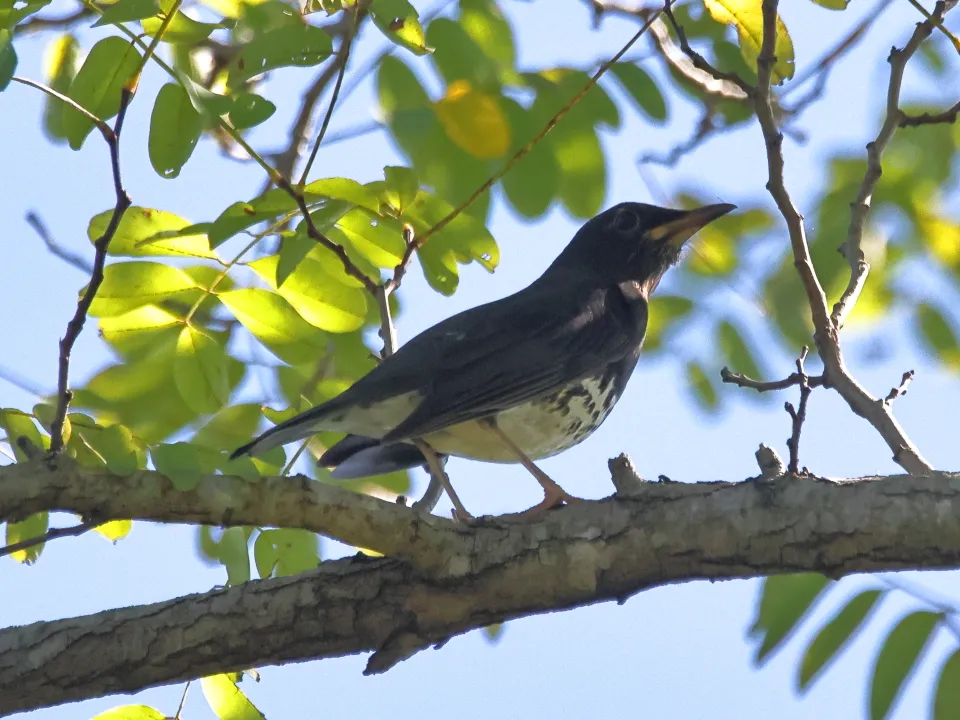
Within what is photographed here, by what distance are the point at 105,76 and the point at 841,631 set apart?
10.7 feet

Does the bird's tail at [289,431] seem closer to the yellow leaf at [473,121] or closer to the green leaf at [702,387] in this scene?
the yellow leaf at [473,121]

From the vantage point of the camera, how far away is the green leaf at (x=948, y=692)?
3977mm

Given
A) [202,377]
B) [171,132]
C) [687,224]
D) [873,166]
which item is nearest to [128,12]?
[171,132]

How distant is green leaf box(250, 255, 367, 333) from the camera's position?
4.59 meters

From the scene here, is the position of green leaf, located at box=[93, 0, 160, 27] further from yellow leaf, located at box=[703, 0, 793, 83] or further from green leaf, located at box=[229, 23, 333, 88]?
yellow leaf, located at box=[703, 0, 793, 83]

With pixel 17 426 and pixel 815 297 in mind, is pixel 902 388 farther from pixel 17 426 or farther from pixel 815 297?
pixel 17 426

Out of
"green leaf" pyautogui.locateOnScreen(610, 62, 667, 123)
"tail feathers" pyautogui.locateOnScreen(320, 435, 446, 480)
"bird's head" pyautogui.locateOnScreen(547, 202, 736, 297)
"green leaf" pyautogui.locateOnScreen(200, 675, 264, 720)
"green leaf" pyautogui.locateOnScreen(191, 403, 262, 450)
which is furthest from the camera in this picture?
"bird's head" pyautogui.locateOnScreen(547, 202, 736, 297)

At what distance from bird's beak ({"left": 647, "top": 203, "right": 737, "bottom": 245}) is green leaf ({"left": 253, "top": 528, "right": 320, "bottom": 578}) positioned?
266 cm

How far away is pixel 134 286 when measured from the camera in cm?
450

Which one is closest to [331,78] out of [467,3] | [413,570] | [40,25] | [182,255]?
[40,25]

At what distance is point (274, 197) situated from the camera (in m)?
4.14

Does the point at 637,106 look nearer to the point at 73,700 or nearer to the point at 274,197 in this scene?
the point at 274,197

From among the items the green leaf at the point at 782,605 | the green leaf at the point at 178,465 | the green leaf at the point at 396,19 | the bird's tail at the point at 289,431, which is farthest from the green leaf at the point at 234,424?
the green leaf at the point at 782,605

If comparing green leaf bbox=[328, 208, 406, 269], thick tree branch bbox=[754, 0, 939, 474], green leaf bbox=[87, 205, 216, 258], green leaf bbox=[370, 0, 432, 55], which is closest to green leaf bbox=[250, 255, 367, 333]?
green leaf bbox=[328, 208, 406, 269]
